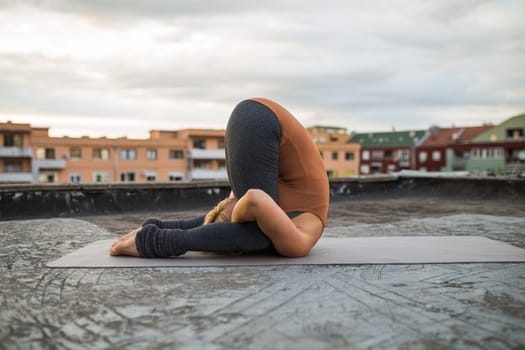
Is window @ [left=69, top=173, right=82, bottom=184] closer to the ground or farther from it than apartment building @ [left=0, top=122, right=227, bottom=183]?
closer to the ground

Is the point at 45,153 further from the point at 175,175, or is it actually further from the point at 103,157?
the point at 175,175

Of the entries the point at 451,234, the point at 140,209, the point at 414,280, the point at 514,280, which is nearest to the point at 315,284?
the point at 414,280

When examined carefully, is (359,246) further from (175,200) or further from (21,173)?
(21,173)

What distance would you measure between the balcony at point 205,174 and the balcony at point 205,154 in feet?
4.21

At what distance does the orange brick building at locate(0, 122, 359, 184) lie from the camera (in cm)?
3622

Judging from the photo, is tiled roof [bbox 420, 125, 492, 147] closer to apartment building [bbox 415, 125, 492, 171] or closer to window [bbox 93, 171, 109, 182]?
apartment building [bbox 415, 125, 492, 171]

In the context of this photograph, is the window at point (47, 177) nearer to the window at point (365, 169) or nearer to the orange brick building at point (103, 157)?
the orange brick building at point (103, 157)

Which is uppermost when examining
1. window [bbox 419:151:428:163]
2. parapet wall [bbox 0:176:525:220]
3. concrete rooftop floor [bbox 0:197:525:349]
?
window [bbox 419:151:428:163]

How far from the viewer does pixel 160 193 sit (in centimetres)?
755

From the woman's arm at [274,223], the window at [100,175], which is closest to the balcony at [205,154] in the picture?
the window at [100,175]

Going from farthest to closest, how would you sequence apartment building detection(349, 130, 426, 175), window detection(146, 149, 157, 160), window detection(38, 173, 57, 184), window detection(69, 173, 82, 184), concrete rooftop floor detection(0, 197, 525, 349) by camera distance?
1. apartment building detection(349, 130, 426, 175)
2. window detection(146, 149, 157, 160)
3. window detection(69, 173, 82, 184)
4. window detection(38, 173, 57, 184)
5. concrete rooftop floor detection(0, 197, 525, 349)

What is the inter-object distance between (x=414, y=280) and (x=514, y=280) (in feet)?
1.73

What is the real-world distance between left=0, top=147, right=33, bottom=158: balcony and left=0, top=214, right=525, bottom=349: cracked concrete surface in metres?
37.0

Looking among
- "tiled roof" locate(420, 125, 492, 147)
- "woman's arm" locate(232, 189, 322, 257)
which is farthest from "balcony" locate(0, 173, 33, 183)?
"tiled roof" locate(420, 125, 492, 147)
